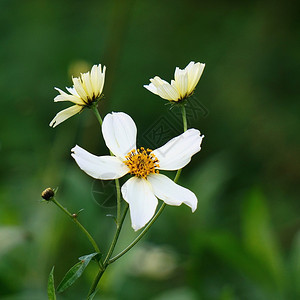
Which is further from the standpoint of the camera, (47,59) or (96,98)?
(47,59)

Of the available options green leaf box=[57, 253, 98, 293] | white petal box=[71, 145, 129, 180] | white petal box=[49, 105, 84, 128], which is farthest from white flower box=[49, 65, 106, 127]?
green leaf box=[57, 253, 98, 293]

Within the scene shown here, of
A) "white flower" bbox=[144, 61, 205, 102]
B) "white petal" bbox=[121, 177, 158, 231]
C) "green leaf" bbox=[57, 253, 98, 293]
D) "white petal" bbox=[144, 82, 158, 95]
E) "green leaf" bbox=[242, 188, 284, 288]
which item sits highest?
"white flower" bbox=[144, 61, 205, 102]

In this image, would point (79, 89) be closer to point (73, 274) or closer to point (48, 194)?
point (48, 194)


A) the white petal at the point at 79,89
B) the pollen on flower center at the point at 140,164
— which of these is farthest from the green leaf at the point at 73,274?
the white petal at the point at 79,89

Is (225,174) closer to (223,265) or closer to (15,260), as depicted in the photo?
(223,265)

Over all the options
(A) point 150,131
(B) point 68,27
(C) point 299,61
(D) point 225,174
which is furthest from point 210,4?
(A) point 150,131

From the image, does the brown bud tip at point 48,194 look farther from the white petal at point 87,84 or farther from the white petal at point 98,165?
the white petal at point 87,84

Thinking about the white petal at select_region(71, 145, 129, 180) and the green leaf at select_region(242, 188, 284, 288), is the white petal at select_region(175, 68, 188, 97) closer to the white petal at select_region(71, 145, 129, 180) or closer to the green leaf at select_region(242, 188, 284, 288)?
the white petal at select_region(71, 145, 129, 180)
